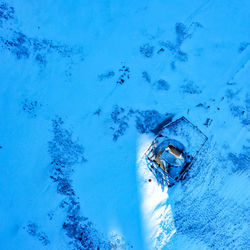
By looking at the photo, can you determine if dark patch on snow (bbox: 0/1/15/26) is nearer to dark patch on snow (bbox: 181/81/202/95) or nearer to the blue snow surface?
the blue snow surface

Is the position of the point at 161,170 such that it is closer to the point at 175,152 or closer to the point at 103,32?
the point at 175,152

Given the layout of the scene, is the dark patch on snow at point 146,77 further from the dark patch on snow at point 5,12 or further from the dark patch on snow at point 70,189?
the dark patch on snow at point 5,12

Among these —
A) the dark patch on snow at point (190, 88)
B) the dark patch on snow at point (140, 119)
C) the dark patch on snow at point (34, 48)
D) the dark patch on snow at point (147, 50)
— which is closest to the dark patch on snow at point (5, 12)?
the dark patch on snow at point (34, 48)

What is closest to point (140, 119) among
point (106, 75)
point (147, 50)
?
point (106, 75)

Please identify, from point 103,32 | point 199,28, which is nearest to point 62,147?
point 103,32

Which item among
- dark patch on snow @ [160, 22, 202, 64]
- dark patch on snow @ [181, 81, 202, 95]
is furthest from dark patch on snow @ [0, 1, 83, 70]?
dark patch on snow @ [181, 81, 202, 95]
